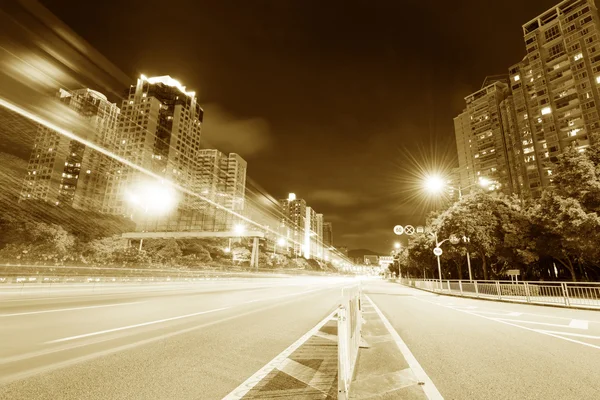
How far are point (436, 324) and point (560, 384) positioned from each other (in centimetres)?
618

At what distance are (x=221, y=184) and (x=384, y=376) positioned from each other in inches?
6907

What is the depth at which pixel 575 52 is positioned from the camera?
270ft

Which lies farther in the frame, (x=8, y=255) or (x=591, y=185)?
(x=8, y=255)

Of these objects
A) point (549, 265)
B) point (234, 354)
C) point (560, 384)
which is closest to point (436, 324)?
point (560, 384)

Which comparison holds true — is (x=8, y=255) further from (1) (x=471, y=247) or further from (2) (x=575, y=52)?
(2) (x=575, y=52)

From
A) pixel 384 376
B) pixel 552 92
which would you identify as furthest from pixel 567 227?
pixel 552 92

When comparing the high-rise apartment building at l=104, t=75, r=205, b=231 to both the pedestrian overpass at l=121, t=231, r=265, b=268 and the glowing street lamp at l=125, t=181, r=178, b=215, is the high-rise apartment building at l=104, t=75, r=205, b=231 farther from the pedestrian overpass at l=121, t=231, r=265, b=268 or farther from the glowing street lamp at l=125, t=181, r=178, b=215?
the pedestrian overpass at l=121, t=231, r=265, b=268

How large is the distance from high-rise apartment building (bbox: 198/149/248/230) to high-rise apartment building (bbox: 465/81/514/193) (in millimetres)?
105914

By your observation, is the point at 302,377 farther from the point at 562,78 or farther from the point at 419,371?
the point at 562,78

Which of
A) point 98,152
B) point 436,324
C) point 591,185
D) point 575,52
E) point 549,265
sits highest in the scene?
point 575,52

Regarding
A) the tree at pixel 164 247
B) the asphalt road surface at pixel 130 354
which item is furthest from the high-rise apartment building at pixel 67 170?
the asphalt road surface at pixel 130 354

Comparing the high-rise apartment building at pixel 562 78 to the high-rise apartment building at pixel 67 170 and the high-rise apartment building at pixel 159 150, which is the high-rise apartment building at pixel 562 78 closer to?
the high-rise apartment building at pixel 159 150

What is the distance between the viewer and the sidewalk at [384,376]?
3.96 meters

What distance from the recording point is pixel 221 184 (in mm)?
174250
